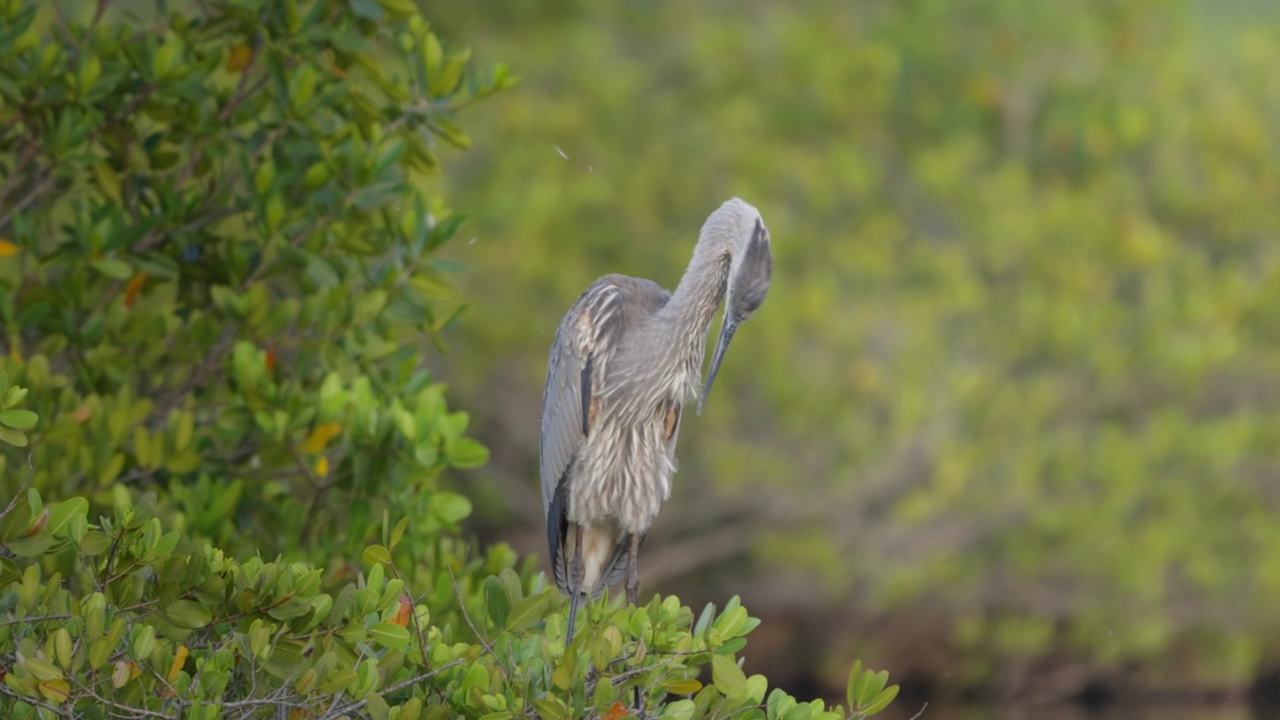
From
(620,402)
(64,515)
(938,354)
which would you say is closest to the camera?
(64,515)

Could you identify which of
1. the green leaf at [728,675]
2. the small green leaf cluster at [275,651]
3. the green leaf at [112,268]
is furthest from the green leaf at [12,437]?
the green leaf at [112,268]

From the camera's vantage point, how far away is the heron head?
4.51 m

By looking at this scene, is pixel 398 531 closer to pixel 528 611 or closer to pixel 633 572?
pixel 528 611

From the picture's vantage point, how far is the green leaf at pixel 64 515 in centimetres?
289

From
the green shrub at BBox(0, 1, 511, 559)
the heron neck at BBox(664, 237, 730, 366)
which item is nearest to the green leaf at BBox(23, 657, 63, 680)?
the green shrub at BBox(0, 1, 511, 559)

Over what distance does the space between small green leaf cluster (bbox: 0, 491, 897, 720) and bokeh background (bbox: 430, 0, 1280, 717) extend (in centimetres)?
846

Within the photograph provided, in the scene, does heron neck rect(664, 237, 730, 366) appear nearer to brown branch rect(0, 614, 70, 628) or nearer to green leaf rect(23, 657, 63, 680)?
brown branch rect(0, 614, 70, 628)

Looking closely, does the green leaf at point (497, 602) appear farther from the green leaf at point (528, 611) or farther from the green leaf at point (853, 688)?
the green leaf at point (853, 688)

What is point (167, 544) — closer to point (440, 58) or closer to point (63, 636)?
point (63, 636)

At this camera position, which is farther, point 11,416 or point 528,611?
point 528,611

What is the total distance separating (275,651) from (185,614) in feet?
0.64

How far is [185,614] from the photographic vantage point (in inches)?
119

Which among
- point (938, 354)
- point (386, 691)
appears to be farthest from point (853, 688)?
point (938, 354)

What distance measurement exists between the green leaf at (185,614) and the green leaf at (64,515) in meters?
0.26
